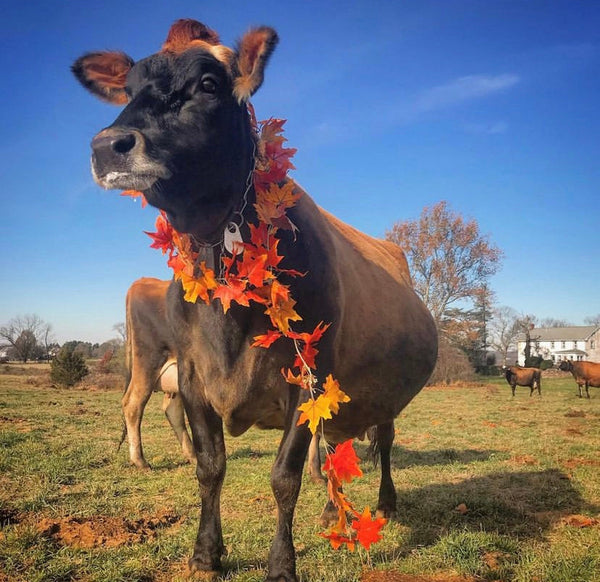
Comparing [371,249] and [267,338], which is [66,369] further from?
[267,338]

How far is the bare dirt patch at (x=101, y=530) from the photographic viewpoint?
352 cm

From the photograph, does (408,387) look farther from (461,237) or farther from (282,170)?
(461,237)

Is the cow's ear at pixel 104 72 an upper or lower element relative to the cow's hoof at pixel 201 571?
upper

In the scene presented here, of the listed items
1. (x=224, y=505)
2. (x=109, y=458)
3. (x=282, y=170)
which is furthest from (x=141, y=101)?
(x=109, y=458)


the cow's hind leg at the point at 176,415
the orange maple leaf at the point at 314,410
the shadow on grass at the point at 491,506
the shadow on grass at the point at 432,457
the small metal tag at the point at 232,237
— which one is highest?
the small metal tag at the point at 232,237

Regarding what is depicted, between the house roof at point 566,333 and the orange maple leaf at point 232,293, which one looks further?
the house roof at point 566,333

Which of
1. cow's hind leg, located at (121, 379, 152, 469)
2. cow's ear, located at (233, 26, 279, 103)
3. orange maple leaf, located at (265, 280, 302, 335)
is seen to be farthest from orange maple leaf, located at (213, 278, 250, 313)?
cow's hind leg, located at (121, 379, 152, 469)

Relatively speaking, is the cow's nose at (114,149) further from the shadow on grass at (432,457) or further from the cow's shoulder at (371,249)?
the shadow on grass at (432,457)

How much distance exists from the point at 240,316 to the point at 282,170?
0.92 metres

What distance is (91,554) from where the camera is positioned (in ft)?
10.7

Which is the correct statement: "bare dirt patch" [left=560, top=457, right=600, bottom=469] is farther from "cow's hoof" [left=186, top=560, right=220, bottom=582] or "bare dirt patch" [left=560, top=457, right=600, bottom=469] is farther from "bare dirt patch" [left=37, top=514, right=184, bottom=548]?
"cow's hoof" [left=186, top=560, right=220, bottom=582]

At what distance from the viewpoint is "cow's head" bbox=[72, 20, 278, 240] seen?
7.56ft

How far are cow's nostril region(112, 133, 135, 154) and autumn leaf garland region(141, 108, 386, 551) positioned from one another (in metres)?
0.51

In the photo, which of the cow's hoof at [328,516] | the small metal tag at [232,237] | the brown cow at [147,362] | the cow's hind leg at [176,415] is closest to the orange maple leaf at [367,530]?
the cow's hoof at [328,516]
